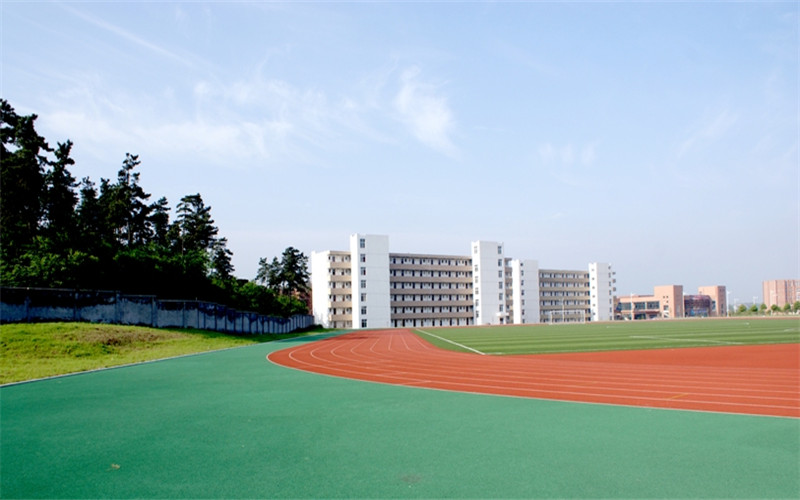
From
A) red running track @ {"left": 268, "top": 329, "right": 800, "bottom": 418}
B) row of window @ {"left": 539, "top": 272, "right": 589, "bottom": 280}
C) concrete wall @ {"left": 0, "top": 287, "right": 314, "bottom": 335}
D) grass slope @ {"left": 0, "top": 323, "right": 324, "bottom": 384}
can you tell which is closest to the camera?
red running track @ {"left": 268, "top": 329, "right": 800, "bottom": 418}

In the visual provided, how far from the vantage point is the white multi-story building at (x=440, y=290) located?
302ft

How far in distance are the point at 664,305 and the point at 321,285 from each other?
117 meters

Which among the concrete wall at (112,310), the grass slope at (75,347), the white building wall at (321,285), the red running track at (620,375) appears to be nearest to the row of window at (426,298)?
the white building wall at (321,285)

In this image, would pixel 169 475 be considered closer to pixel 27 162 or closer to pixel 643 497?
pixel 643 497

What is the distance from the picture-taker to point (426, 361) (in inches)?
765

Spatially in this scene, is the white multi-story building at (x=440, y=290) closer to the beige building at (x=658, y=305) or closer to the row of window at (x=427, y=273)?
the row of window at (x=427, y=273)

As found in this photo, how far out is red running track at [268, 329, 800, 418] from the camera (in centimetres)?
1022

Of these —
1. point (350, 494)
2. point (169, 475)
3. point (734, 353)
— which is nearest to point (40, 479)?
point (169, 475)

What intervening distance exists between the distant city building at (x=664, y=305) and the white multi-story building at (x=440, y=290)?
37257 millimetres

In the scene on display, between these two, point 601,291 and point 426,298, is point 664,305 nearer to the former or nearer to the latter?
point 601,291

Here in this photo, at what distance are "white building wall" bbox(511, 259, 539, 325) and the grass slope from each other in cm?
9292

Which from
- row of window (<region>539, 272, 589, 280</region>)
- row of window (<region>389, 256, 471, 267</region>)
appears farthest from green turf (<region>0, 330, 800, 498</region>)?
row of window (<region>539, 272, 589, 280</region>)

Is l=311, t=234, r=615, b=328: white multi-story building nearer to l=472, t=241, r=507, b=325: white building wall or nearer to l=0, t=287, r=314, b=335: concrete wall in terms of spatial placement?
l=472, t=241, r=507, b=325: white building wall

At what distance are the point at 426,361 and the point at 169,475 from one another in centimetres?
1420
